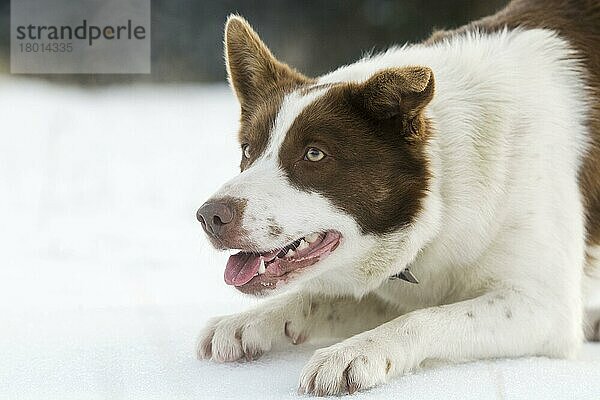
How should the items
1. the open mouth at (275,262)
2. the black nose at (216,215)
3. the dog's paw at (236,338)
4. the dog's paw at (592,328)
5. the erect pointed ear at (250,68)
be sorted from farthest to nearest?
the dog's paw at (592,328) → the erect pointed ear at (250,68) → the dog's paw at (236,338) → the open mouth at (275,262) → the black nose at (216,215)

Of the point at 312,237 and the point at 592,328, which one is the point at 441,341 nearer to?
the point at 312,237

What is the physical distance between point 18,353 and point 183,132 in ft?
14.5

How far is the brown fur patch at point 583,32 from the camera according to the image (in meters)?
3.26

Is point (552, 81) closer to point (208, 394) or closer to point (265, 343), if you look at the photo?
point (265, 343)

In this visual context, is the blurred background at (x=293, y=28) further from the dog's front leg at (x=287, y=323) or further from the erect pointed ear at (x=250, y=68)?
the dog's front leg at (x=287, y=323)

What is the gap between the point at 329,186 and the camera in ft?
9.68

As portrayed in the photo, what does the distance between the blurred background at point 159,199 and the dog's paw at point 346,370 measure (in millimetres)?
45

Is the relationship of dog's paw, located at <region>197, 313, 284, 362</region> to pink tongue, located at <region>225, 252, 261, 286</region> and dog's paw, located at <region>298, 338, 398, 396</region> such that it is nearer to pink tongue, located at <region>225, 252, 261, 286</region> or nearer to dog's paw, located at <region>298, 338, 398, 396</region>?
pink tongue, located at <region>225, 252, 261, 286</region>

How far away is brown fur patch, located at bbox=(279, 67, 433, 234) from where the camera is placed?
296cm

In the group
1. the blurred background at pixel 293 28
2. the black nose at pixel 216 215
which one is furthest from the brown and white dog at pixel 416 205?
the blurred background at pixel 293 28

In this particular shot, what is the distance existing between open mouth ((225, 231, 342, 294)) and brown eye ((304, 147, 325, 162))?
202 millimetres

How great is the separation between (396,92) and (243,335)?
829 millimetres

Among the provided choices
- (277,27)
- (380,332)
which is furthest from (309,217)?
(277,27)

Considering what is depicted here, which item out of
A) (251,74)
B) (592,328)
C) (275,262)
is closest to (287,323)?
(275,262)
